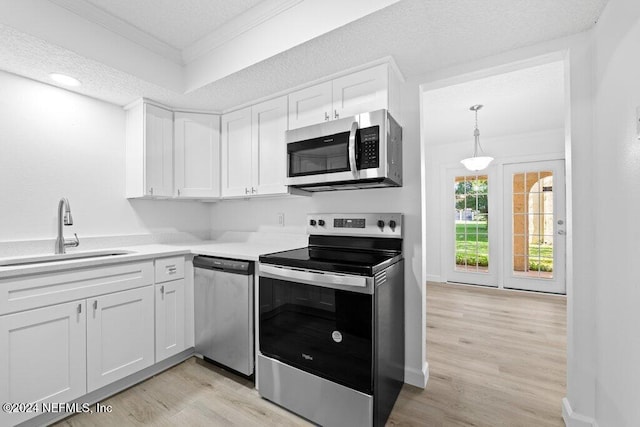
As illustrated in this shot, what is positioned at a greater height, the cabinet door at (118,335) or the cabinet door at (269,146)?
the cabinet door at (269,146)

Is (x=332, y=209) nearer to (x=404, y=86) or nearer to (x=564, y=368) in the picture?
(x=404, y=86)

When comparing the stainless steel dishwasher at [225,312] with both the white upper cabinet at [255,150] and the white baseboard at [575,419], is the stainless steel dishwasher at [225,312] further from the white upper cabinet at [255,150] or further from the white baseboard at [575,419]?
the white baseboard at [575,419]

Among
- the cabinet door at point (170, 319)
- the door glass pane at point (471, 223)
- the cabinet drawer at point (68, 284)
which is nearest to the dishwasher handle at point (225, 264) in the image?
the cabinet door at point (170, 319)

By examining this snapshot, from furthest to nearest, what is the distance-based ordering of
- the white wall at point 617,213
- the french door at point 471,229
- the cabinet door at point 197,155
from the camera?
the french door at point 471,229 < the cabinet door at point 197,155 < the white wall at point 617,213

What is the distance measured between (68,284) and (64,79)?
156cm

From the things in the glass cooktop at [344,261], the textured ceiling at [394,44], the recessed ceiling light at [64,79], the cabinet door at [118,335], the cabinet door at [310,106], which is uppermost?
the textured ceiling at [394,44]

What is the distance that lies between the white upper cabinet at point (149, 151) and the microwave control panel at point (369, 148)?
189cm

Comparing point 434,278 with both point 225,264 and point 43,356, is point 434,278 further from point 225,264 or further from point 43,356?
point 43,356

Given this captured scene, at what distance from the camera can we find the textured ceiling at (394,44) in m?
1.45

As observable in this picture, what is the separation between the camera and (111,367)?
1.87 metres

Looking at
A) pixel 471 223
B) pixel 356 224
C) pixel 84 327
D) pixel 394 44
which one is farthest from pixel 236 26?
pixel 471 223

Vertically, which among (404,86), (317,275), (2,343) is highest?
(404,86)

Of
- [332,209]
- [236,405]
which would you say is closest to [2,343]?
[236,405]

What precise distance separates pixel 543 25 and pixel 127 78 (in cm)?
276
